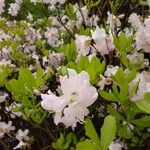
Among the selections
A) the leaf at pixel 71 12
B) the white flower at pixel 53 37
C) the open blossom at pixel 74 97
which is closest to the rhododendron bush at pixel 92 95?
the open blossom at pixel 74 97

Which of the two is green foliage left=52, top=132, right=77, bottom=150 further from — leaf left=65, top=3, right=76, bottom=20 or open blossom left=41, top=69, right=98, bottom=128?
leaf left=65, top=3, right=76, bottom=20

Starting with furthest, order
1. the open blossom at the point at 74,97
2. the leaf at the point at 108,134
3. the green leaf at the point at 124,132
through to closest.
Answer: the green leaf at the point at 124,132, the open blossom at the point at 74,97, the leaf at the point at 108,134

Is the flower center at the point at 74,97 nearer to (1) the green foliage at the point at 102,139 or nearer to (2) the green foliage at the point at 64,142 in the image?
(1) the green foliage at the point at 102,139

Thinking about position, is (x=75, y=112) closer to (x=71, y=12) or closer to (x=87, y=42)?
(x=87, y=42)

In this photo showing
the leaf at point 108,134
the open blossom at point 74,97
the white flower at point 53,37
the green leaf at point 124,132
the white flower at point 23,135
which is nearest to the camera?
the leaf at point 108,134

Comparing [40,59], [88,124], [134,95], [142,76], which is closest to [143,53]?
[142,76]

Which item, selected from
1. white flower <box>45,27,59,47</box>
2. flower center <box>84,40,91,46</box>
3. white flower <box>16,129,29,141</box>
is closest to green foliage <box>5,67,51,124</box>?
flower center <box>84,40,91,46</box>
